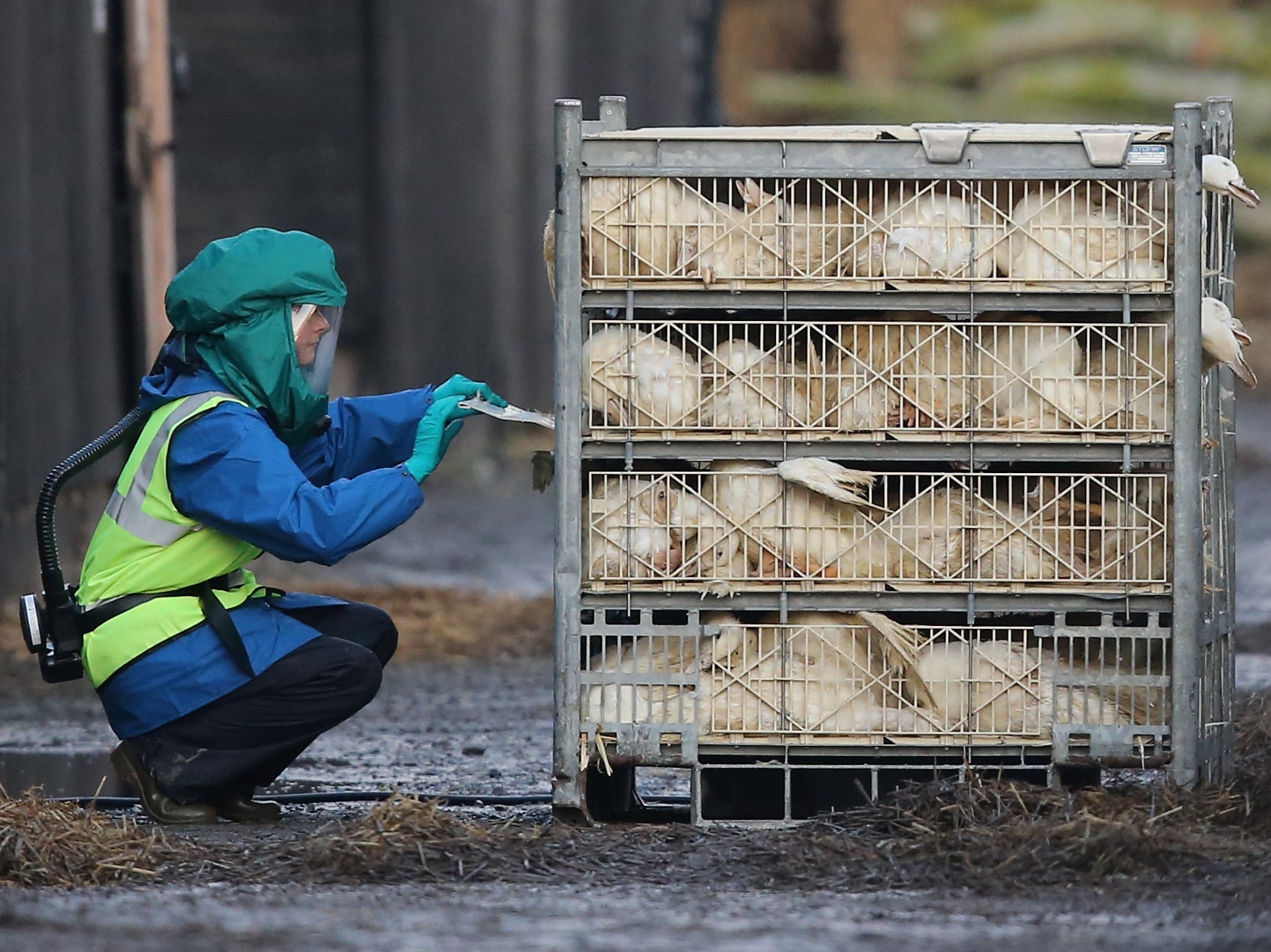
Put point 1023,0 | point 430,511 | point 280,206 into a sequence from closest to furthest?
point 430,511
point 280,206
point 1023,0

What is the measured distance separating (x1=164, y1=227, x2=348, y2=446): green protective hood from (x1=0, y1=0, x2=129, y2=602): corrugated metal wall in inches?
162

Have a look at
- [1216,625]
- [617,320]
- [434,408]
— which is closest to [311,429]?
[434,408]

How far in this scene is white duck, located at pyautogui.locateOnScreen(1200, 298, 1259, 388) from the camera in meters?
5.43

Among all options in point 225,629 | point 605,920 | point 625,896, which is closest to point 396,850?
point 625,896

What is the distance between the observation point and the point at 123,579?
5762 millimetres

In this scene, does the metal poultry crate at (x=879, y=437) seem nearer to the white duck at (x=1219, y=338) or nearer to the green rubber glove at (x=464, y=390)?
the white duck at (x=1219, y=338)

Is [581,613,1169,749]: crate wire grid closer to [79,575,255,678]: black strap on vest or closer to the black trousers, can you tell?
the black trousers

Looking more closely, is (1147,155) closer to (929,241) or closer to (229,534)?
(929,241)

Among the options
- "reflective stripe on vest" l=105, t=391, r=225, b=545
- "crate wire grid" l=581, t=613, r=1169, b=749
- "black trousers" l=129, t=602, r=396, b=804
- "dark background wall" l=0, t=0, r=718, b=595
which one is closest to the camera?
"crate wire grid" l=581, t=613, r=1169, b=749

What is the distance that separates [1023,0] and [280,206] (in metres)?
17.0

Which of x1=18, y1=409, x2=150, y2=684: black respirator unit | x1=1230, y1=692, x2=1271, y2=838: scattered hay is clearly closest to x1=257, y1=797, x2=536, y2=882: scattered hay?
x1=18, y1=409, x2=150, y2=684: black respirator unit

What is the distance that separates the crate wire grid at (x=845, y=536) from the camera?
17.9 feet

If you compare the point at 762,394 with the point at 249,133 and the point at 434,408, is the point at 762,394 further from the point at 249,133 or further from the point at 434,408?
the point at 249,133

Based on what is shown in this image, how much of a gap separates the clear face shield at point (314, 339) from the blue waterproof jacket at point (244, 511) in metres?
0.21
